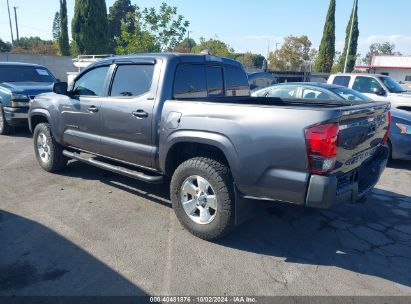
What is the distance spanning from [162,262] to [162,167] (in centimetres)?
112

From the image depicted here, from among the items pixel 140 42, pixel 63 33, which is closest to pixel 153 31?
pixel 140 42

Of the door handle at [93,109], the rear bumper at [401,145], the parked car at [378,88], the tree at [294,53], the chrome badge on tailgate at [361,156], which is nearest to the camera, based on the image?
the chrome badge on tailgate at [361,156]

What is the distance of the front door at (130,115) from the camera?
402 centimetres

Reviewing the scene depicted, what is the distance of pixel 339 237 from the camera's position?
3873mm

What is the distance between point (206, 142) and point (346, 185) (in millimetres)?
1375

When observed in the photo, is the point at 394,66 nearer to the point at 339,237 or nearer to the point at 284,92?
the point at 284,92

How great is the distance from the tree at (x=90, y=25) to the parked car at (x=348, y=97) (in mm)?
28874

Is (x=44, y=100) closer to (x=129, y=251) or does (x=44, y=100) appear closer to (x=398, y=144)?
(x=129, y=251)

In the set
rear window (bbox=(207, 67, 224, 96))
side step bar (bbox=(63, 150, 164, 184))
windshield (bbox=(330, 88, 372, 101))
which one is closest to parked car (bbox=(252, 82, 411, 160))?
windshield (bbox=(330, 88, 372, 101))

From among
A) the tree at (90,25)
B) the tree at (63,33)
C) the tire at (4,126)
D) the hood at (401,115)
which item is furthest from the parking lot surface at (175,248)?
the tree at (63,33)

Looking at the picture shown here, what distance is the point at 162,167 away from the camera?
Answer: 13.0ft

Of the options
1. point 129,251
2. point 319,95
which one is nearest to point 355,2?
point 319,95

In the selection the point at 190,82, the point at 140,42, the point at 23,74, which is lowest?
the point at 190,82

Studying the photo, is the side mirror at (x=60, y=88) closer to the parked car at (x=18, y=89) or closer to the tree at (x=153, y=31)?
the parked car at (x=18, y=89)
